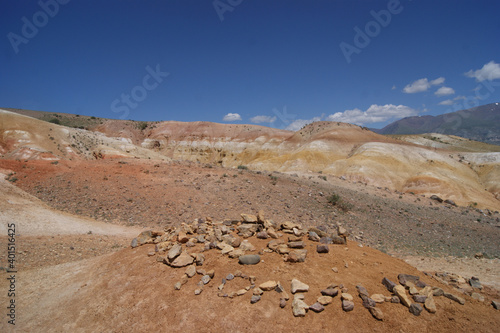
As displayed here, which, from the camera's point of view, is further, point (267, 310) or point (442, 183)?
point (442, 183)

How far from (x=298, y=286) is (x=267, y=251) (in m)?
1.26

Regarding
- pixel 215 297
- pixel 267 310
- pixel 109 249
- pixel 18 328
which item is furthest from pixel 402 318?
pixel 109 249

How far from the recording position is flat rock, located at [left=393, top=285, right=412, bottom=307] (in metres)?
4.16

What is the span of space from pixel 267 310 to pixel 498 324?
3729 millimetres

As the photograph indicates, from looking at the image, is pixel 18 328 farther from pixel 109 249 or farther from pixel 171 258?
pixel 109 249

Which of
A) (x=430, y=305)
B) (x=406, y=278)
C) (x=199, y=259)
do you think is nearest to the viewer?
(x=430, y=305)

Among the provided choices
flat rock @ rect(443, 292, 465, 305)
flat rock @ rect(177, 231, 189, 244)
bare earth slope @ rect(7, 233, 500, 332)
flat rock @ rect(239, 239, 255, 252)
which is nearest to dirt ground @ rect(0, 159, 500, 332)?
bare earth slope @ rect(7, 233, 500, 332)

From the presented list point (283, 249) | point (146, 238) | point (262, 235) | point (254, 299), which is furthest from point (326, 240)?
point (146, 238)

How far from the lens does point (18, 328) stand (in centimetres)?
485

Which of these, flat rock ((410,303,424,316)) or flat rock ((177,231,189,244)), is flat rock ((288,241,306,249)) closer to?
flat rock ((410,303,424,316))

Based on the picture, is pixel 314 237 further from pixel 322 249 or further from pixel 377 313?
pixel 377 313

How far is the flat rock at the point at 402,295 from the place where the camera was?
13.6ft

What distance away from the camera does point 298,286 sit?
15.1 ft

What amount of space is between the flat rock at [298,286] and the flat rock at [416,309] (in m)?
1.73
